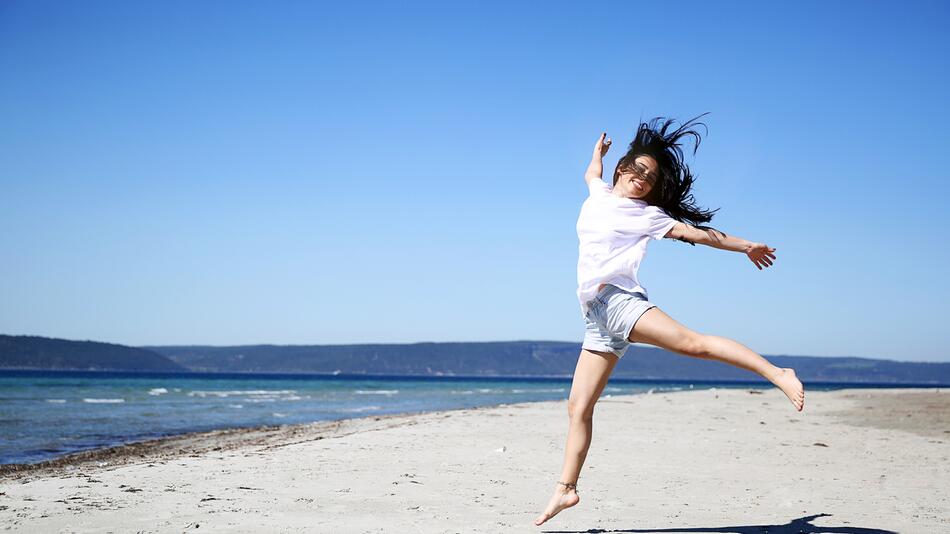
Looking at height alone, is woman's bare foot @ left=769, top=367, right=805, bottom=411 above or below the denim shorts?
below

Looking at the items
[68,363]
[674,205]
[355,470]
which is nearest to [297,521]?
[355,470]

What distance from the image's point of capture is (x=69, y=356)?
14050cm

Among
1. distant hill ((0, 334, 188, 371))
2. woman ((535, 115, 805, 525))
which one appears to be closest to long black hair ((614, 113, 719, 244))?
woman ((535, 115, 805, 525))

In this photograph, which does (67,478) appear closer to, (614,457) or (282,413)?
(614,457)

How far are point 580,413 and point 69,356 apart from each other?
154 meters

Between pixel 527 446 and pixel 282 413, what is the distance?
14391 millimetres

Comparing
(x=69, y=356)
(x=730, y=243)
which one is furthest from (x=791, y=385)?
(x=69, y=356)

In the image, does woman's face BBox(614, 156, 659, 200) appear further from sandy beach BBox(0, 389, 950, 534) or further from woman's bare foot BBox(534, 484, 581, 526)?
sandy beach BBox(0, 389, 950, 534)

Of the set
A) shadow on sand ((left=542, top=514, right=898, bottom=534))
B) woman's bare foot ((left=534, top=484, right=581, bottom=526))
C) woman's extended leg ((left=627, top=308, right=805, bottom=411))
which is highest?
woman's extended leg ((left=627, top=308, right=805, bottom=411))


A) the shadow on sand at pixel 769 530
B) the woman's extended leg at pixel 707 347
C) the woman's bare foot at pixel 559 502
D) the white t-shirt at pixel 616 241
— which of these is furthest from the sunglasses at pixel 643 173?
the shadow on sand at pixel 769 530

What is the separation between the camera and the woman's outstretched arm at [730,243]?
3.81 meters

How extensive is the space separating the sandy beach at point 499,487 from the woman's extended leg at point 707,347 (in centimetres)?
102

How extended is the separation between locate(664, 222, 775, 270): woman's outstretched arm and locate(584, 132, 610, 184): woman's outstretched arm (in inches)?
31.7

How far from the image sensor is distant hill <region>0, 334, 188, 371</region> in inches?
5335
